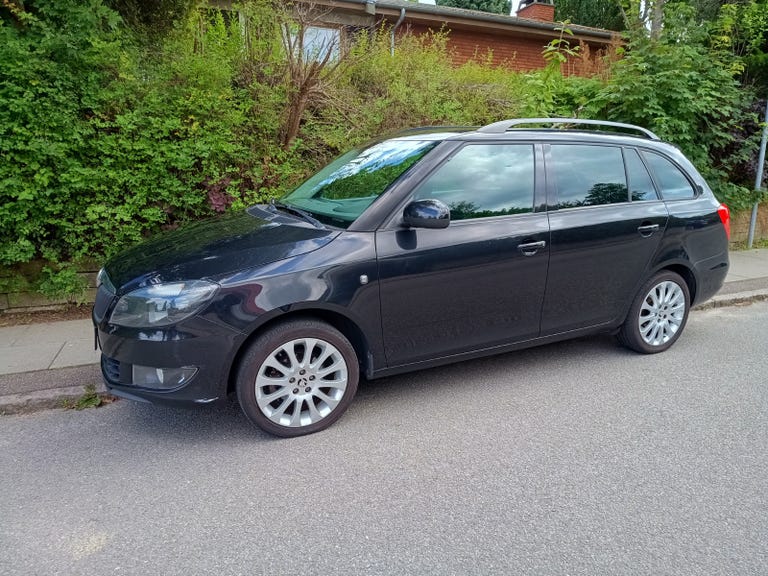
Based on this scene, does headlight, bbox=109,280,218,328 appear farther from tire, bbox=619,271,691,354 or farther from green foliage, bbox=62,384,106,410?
tire, bbox=619,271,691,354

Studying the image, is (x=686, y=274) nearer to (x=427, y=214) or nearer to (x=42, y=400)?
(x=427, y=214)

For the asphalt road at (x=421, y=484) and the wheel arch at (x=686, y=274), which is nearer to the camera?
the asphalt road at (x=421, y=484)

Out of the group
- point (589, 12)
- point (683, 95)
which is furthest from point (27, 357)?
point (589, 12)

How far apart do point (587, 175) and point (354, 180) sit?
1.74 m

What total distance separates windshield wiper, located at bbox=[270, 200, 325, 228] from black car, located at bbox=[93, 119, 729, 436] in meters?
0.02

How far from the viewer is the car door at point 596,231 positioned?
13.2 feet

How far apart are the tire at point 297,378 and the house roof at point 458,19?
10.7 m

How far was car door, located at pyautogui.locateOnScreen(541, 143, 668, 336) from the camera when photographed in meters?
4.04

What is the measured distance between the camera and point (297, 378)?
10.8 ft

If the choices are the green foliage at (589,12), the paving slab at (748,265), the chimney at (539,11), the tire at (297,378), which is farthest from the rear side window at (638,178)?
the green foliage at (589,12)

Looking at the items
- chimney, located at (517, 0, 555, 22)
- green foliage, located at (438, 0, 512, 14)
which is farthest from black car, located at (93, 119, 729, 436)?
green foliage, located at (438, 0, 512, 14)

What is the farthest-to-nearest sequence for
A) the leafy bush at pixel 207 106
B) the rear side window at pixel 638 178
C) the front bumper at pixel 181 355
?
1. the leafy bush at pixel 207 106
2. the rear side window at pixel 638 178
3. the front bumper at pixel 181 355

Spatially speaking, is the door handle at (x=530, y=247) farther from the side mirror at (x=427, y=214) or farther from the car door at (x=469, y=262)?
the side mirror at (x=427, y=214)

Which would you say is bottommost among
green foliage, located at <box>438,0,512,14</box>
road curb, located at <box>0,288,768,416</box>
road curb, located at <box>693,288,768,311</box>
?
road curb, located at <box>693,288,768,311</box>
